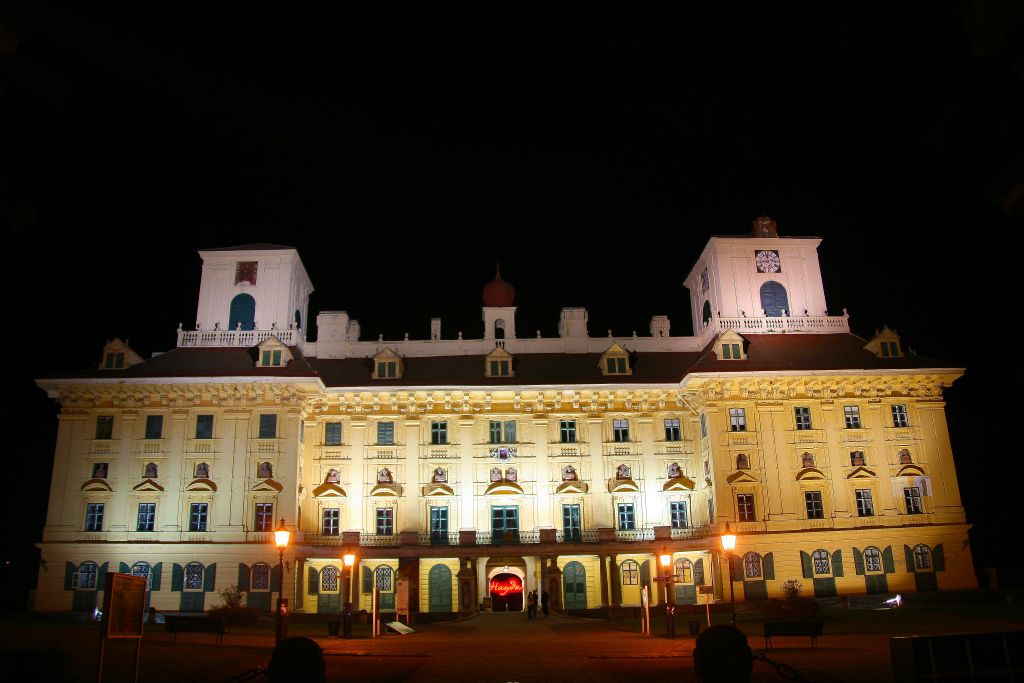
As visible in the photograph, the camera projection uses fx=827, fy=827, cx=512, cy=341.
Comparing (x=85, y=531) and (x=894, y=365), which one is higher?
(x=894, y=365)

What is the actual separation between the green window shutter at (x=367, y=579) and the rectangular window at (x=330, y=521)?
2.83m

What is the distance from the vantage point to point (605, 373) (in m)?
50.4

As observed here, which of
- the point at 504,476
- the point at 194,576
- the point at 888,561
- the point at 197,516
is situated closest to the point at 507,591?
the point at 504,476

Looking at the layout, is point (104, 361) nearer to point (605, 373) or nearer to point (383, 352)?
point (383, 352)

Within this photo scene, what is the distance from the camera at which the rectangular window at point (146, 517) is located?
45219mm

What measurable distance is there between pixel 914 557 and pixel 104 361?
155 ft

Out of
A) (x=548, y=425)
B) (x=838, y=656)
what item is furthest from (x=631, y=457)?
(x=838, y=656)

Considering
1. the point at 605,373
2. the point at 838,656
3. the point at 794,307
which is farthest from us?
the point at 794,307

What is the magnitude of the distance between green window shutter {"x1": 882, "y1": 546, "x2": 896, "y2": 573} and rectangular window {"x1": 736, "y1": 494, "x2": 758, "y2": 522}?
721 centimetres

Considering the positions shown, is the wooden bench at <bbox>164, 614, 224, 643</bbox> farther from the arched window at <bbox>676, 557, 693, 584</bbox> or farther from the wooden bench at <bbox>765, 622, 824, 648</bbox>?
the arched window at <bbox>676, 557, 693, 584</bbox>

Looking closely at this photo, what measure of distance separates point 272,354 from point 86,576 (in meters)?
15.2

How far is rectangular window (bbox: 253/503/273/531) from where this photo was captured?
44969mm

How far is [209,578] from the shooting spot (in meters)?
43.7

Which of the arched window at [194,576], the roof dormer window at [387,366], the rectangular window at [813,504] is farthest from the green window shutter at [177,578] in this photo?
the rectangular window at [813,504]
